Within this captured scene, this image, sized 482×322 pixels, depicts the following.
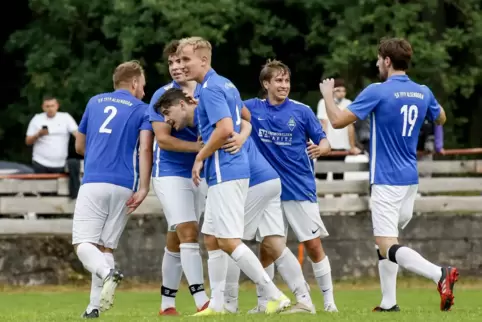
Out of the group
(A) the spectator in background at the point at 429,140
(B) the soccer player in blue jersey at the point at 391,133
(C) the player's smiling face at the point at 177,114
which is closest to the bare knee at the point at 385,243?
(B) the soccer player in blue jersey at the point at 391,133

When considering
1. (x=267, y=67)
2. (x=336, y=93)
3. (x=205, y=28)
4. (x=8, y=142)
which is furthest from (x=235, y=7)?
(x=267, y=67)

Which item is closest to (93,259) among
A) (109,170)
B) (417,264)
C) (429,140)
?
(109,170)

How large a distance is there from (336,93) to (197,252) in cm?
798

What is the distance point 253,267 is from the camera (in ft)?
38.4

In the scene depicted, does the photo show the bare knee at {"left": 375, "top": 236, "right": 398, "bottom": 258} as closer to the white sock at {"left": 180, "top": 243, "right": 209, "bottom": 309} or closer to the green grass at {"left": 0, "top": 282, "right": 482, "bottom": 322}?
the green grass at {"left": 0, "top": 282, "right": 482, "bottom": 322}

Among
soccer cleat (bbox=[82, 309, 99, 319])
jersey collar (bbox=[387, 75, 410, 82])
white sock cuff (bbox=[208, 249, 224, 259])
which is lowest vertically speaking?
soccer cleat (bbox=[82, 309, 99, 319])

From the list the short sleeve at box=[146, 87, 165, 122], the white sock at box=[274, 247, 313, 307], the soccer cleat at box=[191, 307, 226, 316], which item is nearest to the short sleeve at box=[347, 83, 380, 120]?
the white sock at box=[274, 247, 313, 307]

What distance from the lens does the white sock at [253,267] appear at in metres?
11.7

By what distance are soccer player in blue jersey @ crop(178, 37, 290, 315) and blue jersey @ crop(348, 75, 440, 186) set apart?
1428 millimetres

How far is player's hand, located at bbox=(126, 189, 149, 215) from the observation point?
12430 millimetres

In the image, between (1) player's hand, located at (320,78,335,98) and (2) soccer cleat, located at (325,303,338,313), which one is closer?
(1) player's hand, located at (320,78,335,98)

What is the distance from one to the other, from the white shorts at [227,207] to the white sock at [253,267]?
126 mm

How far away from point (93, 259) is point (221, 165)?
1421 millimetres

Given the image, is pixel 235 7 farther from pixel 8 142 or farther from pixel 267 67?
pixel 267 67
